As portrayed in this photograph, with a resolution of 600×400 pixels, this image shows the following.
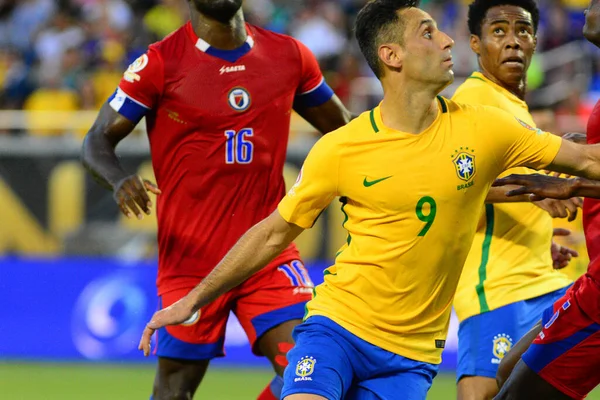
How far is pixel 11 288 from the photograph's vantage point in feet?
45.4

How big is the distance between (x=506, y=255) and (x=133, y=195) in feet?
7.46

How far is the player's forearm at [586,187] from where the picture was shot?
571 cm

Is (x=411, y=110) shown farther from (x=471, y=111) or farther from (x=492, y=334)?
(x=492, y=334)

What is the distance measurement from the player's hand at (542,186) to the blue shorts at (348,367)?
38.2 inches

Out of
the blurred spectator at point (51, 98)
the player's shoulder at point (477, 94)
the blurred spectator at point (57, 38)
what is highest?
the blurred spectator at point (57, 38)

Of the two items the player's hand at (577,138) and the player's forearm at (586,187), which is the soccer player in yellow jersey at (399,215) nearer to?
the player's forearm at (586,187)

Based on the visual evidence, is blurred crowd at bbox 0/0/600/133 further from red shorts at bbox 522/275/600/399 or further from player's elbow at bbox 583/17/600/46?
red shorts at bbox 522/275/600/399

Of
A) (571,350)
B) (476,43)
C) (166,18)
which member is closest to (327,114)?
(476,43)

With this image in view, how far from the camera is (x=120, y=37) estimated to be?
17562mm

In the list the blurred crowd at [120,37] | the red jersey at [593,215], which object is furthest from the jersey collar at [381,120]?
the blurred crowd at [120,37]

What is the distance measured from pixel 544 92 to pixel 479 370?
10.8 m

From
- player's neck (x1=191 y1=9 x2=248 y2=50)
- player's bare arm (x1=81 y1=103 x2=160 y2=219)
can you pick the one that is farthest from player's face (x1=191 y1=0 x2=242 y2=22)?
player's bare arm (x1=81 y1=103 x2=160 y2=219)

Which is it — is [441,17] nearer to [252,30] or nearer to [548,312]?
[252,30]

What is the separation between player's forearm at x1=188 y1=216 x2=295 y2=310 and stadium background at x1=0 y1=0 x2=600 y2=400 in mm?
5289
